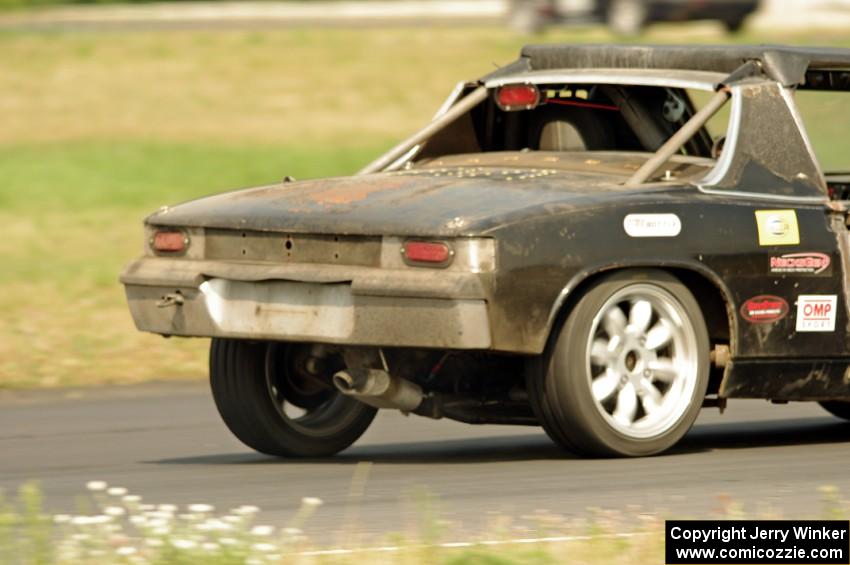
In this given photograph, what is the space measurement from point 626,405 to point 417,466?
91 cm

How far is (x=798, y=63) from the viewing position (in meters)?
8.77

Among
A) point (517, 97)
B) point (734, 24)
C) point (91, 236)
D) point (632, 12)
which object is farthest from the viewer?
point (734, 24)

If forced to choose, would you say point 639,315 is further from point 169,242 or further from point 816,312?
point 169,242

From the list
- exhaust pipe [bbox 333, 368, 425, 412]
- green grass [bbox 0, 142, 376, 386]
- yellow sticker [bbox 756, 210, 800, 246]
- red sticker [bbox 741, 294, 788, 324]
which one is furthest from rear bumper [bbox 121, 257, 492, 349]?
green grass [bbox 0, 142, 376, 386]

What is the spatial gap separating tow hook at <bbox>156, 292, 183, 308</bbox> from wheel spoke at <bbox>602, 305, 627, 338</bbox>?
1.63 metres

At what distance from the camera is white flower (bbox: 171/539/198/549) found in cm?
555

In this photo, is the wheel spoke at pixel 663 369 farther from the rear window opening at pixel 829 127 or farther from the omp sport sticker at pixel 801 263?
the rear window opening at pixel 829 127

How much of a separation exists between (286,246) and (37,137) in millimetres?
18747

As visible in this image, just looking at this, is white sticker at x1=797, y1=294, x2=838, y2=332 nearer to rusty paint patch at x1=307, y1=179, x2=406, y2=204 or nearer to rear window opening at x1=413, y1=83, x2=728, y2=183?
rear window opening at x1=413, y1=83, x2=728, y2=183

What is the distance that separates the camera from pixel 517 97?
925cm

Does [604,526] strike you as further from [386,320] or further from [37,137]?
[37,137]

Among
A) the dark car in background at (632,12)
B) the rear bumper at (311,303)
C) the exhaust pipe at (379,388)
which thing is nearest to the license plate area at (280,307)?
the rear bumper at (311,303)

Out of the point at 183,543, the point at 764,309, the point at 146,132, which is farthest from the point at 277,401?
the point at 146,132

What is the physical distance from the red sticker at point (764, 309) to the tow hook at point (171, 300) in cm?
216
